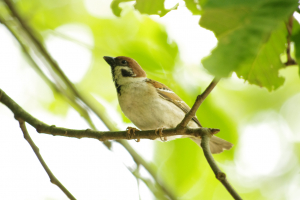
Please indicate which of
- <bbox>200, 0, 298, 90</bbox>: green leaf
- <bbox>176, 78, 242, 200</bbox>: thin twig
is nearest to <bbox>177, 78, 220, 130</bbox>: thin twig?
<bbox>176, 78, 242, 200</bbox>: thin twig

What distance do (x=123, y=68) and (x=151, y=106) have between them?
86 cm

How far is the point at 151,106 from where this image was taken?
383 cm

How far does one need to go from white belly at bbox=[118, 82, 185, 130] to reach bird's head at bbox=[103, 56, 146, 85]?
1.28ft

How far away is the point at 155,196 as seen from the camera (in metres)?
3.23

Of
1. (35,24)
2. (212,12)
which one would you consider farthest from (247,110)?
(212,12)

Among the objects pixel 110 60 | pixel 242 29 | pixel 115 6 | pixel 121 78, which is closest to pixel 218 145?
pixel 121 78


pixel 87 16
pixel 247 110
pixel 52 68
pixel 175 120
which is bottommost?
pixel 175 120

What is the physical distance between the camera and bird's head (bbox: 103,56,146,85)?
4324mm

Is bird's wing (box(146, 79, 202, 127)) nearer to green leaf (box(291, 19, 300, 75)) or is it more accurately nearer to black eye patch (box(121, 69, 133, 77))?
black eye patch (box(121, 69, 133, 77))

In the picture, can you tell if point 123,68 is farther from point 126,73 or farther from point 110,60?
point 110,60

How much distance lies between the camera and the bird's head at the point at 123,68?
4.32 m

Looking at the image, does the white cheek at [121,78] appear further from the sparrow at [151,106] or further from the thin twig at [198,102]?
the thin twig at [198,102]

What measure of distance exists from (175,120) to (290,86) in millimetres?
2629

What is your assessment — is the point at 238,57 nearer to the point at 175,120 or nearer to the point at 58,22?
the point at 175,120
